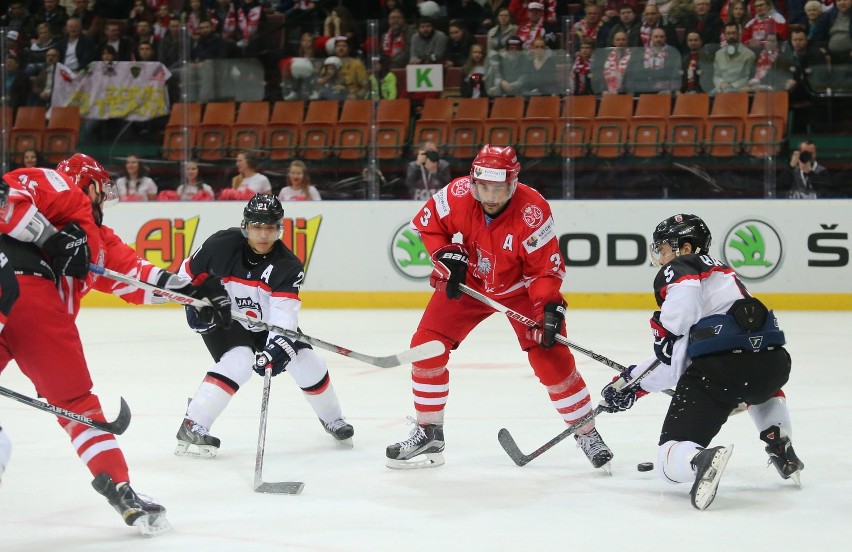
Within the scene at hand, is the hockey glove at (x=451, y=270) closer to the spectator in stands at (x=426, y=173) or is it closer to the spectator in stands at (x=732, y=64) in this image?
the spectator in stands at (x=426, y=173)

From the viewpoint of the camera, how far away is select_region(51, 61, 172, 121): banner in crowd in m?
9.12

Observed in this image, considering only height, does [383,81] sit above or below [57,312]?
below

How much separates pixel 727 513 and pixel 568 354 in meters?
0.90

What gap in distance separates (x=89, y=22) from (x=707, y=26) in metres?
4.95

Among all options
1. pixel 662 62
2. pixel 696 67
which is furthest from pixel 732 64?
pixel 662 62

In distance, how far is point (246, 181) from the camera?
9.11m

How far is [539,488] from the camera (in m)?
3.71

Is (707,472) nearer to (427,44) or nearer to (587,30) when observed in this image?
(587,30)

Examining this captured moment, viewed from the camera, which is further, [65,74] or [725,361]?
[65,74]

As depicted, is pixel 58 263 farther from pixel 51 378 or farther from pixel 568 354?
pixel 568 354

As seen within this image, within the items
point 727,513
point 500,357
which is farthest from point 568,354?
point 500,357

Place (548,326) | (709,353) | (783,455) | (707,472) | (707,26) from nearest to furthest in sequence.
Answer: (707,472) < (709,353) < (783,455) < (548,326) < (707,26)

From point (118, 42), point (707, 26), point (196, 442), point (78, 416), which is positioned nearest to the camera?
point (78, 416)

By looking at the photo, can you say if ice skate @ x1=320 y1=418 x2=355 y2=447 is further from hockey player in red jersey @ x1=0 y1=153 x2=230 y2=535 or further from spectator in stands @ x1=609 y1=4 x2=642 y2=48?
spectator in stands @ x1=609 y1=4 x2=642 y2=48
